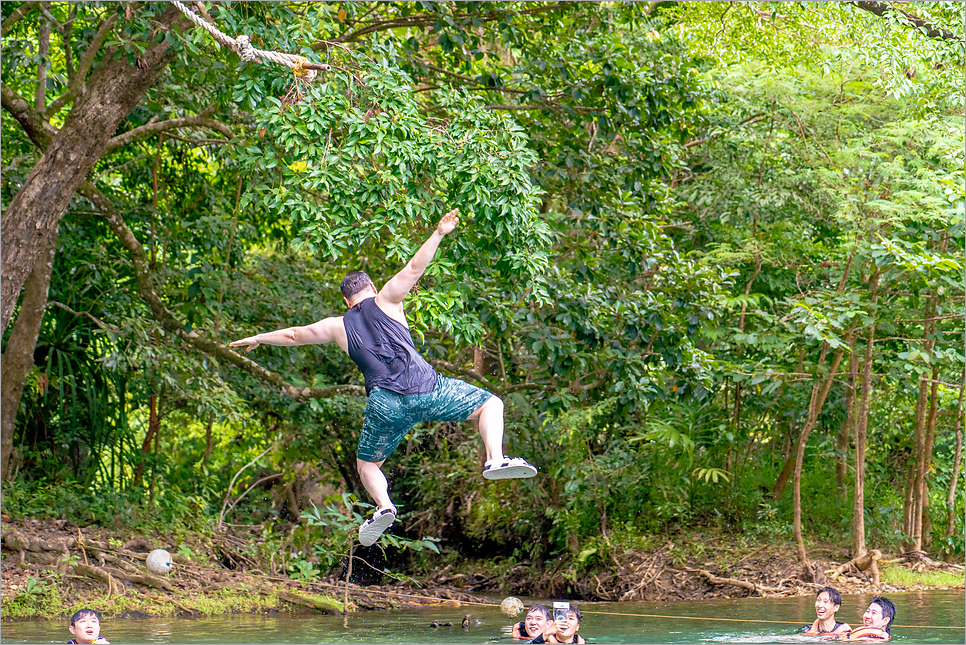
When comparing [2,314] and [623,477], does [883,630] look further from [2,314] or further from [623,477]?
[2,314]

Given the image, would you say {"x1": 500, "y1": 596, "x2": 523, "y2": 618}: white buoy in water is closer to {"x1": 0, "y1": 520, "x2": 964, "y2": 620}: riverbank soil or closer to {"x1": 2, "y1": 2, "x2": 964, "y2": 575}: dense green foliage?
{"x1": 0, "y1": 520, "x2": 964, "y2": 620}: riverbank soil

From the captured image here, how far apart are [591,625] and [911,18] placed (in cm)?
625

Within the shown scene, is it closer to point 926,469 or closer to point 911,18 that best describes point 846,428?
point 926,469

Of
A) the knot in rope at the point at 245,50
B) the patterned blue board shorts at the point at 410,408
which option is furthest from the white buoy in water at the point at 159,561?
the knot in rope at the point at 245,50

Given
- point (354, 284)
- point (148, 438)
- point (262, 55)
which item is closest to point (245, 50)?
point (262, 55)

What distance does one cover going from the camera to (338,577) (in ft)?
40.6

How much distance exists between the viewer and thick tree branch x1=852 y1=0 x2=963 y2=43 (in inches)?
A: 362

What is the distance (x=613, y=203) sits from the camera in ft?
30.8

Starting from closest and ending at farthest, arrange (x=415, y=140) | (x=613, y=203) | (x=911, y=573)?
(x=415, y=140), (x=613, y=203), (x=911, y=573)

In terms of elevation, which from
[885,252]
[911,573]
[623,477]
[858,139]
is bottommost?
[911,573]

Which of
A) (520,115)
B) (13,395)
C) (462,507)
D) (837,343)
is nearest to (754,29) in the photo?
(520,115)

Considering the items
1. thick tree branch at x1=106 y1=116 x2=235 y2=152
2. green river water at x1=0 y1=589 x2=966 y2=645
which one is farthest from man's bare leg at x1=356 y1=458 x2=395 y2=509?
thick tree branch at x1=106 y1=116 x2=235 y2=152

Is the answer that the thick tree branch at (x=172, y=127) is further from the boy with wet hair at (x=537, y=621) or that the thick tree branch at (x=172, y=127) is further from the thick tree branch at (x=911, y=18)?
the thick tree branch at (x=911, y=18)

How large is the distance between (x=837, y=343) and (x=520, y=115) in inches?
140
